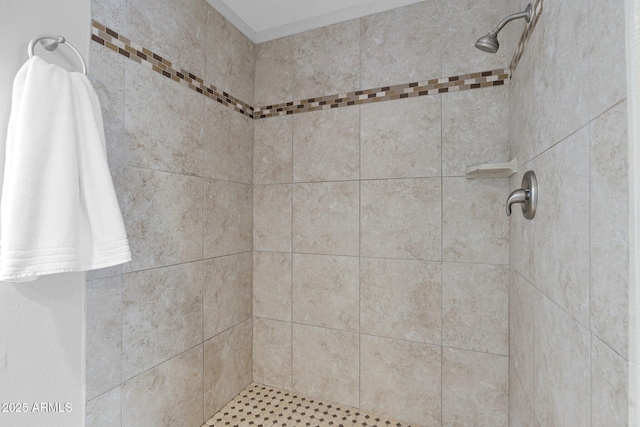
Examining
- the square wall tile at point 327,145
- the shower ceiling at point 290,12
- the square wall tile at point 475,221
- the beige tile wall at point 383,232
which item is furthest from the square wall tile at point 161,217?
the square wall tile at point 475,221

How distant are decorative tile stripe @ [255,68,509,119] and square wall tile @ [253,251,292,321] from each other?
89 centimetres

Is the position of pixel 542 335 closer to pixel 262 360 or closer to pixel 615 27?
pixel 615 27

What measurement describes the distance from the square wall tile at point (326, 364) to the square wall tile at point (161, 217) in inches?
31.6

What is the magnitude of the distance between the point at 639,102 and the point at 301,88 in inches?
63.1

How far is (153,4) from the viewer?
1.26 m

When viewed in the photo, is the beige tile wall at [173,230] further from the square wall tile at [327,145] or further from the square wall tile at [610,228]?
the square wall tile at [610,228]

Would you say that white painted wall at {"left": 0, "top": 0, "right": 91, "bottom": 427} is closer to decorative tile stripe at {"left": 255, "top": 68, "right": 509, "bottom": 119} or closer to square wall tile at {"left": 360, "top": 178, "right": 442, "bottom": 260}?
decorative tile stripe at {"left": 255, "top": 68, "right": 509, "bottom": 119}

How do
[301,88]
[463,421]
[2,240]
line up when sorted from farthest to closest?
[301,88] → [463,421] → [2,240]

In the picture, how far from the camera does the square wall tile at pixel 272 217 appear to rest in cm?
181

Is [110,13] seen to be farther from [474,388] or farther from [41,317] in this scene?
[474,388]

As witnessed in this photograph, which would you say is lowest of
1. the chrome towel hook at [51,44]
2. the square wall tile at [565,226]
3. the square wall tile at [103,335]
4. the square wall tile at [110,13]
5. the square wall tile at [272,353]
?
the square wall tile at [272,353]

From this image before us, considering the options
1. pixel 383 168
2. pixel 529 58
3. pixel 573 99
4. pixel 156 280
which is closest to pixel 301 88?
pixel 383 168

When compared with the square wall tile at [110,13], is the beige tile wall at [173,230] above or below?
below

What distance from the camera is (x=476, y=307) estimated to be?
142cm
